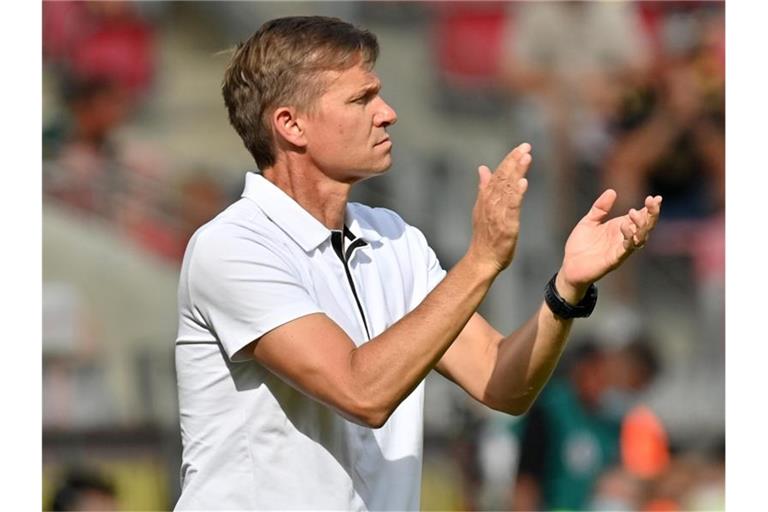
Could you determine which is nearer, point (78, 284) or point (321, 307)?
point (321, 307)

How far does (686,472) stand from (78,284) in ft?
10.1

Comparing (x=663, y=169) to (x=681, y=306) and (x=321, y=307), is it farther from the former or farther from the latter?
(x=321, y=307)

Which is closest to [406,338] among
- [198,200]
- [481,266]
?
[481,266]

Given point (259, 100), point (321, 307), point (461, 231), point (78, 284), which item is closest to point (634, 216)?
point (321, 307)

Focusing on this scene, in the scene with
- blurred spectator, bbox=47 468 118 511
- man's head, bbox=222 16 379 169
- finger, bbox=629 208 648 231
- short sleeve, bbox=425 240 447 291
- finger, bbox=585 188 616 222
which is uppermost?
man's head, bbox=222 16 379 169

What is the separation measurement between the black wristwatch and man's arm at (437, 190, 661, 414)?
1cm

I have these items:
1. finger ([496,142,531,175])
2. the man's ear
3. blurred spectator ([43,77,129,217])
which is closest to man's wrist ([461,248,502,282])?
finger ([496,142,531,175])

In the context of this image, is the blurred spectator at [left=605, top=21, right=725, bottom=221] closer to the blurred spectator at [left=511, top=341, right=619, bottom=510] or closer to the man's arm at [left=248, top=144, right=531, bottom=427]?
the blurred spectator at [left=511, top=341, right=619, bottom=510]

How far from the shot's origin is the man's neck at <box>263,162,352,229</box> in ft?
9.86

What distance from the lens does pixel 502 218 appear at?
2643 millimetres

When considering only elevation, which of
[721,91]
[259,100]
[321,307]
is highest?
[721,91]

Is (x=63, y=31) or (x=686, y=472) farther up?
(x=63, y=31)
